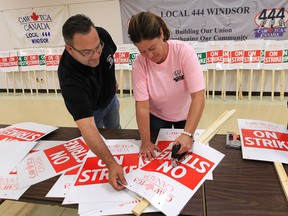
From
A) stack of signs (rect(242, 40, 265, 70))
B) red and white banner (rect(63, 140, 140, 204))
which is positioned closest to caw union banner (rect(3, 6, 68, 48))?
stack of signs (rect(242, 40, 265, 70))

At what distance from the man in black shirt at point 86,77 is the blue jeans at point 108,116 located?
5.9 inches

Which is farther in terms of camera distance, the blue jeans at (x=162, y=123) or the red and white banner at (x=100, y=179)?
the blue jeans at (x=162, y=123)

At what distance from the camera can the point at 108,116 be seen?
1.71 metres

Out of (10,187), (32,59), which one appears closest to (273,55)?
(10,187)

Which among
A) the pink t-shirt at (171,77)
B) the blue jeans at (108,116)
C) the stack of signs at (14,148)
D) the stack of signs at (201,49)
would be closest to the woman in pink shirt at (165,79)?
the pink t-shirt at (171,77)

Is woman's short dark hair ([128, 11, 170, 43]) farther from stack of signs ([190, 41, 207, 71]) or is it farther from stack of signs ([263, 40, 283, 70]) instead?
stack of signs ([263, 40, 283, 70])

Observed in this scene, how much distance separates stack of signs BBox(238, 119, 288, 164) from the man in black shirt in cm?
58

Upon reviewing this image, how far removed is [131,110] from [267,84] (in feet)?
7.26

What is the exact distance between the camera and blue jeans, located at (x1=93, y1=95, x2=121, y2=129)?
62.6 inches

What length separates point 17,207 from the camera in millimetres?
1683

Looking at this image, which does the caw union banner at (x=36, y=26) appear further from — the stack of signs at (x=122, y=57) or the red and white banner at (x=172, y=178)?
the red and white banner at (x=172, y=178)

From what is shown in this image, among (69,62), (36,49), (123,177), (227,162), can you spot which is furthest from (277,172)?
(36,49)

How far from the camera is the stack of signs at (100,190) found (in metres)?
0.81

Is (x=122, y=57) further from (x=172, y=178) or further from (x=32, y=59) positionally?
(x=172, y=178)
